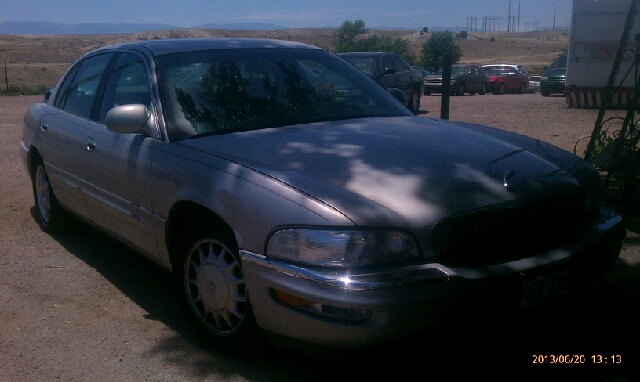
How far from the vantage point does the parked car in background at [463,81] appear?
90.7 feet

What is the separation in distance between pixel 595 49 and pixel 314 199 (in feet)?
50.3

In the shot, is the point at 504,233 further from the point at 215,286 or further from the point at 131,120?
the point at 131,120

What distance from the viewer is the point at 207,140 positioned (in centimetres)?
360

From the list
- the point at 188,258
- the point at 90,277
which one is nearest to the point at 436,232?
the point at 188,258

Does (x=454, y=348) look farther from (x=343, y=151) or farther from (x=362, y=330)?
(x=343, y=151)

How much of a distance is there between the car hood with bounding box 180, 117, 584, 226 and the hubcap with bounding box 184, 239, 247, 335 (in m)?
0.51

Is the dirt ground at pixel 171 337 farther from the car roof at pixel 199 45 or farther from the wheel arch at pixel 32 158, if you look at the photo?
the car roof at pixel 199 45

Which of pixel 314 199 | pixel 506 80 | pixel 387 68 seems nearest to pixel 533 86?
pixel 506 80

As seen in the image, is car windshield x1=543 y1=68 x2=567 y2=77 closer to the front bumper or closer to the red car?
the red car

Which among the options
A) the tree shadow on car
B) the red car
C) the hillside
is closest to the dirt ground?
the tree shadow on car

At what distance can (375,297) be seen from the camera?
2584 mm

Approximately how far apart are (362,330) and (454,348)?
1.58 ft

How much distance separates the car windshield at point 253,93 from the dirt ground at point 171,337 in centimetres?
121

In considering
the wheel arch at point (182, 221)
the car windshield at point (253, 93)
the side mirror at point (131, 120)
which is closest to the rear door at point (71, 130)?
the side mirror at point (131, 120)
